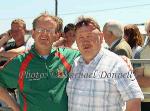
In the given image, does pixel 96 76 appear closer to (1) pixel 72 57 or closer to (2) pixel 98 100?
(2) pixel 98 100

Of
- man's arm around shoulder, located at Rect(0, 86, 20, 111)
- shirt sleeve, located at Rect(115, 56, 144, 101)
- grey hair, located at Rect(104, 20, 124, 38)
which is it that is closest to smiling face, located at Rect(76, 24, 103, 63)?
shirt sleeve, located at Rect(115, 56, 144, 101)

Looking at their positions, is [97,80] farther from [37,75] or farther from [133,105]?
[37,75]

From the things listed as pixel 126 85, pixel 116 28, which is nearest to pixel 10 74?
pixel 126 85

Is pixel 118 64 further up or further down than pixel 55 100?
further up

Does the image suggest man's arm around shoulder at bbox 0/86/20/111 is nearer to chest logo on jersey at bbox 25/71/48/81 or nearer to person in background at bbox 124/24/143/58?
chest logo on jersey at bbox 25/71/48/81

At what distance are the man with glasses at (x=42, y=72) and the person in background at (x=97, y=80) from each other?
105 millimetres

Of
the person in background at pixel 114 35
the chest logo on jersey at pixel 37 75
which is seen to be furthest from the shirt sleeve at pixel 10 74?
the person in background at pixel 114 35

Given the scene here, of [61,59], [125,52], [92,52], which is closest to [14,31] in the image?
[125,52]

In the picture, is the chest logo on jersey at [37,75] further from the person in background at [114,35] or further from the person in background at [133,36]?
the person in background at [133,36]

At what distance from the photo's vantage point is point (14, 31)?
480cm

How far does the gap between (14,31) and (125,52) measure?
5.37 feet

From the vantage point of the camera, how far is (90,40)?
2.76 m

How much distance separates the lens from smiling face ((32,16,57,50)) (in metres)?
2.96

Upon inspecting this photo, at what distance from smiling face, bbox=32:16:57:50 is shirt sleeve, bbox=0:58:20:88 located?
222 mm
